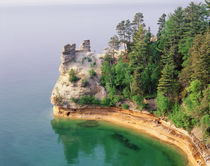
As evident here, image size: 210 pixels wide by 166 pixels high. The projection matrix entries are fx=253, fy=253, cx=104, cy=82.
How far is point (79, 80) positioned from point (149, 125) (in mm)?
16586

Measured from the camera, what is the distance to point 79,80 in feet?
169

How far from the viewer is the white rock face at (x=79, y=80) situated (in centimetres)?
5053

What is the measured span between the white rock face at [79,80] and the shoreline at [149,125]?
2037 millimetres

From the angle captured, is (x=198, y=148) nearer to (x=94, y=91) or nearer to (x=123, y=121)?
(x=123, y=121)

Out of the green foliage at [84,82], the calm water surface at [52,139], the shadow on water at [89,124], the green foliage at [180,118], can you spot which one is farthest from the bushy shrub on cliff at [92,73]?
the green foliage at [180,118]

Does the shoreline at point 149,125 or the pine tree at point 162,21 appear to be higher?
the pine tree at point 162,21

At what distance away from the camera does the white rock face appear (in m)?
50.5

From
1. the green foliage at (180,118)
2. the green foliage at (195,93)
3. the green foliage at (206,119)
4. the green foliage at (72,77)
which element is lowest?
the green foliage at (180,118)

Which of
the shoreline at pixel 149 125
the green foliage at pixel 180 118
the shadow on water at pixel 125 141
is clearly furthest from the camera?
the shadow on water at pixel 125 141

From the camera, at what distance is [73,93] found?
5034 cm

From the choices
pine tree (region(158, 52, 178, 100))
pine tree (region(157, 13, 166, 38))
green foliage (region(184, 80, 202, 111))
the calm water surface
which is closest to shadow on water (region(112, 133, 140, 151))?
the calm water surface

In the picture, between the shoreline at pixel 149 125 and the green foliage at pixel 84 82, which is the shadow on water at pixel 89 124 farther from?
the green foliage at pixel 84 82

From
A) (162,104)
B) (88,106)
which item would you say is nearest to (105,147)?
(88,106)

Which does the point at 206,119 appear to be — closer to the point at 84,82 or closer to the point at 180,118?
the point at 180,118
